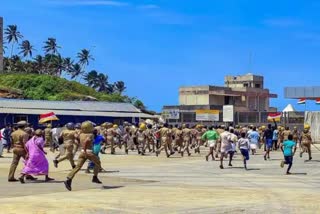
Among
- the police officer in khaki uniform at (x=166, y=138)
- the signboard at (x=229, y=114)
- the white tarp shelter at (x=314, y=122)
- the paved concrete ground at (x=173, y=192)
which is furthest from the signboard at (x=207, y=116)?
the paved concrete ground at (x=173, y=192)

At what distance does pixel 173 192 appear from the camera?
15.1 meters

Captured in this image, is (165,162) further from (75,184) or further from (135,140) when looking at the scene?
(75,184)

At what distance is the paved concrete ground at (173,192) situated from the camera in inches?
485

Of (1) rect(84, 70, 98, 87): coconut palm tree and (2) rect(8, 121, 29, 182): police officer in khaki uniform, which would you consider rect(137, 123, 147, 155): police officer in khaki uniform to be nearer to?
(2) rect(8, 121, 29, 182): police officer in khaki uniform

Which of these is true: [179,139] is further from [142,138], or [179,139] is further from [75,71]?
[75,71]

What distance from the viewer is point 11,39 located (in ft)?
424

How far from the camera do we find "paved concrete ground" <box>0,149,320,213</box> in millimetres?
12328

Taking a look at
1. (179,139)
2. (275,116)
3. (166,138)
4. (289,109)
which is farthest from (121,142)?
(289,109)

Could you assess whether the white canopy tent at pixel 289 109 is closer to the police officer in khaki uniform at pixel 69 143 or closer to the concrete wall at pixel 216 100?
the concrete wall at pixel 216 100

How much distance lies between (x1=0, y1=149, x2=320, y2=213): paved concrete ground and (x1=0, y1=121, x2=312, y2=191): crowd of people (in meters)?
0.60

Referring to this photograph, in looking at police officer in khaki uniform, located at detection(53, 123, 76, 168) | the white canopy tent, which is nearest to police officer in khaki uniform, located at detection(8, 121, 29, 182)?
police officer in khaki uniform, located at detection(53, 123, 76, 168)

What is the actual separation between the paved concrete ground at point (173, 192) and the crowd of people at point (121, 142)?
602 mm

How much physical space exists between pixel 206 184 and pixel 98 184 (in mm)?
3005

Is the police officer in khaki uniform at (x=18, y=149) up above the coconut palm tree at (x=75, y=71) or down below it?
below
